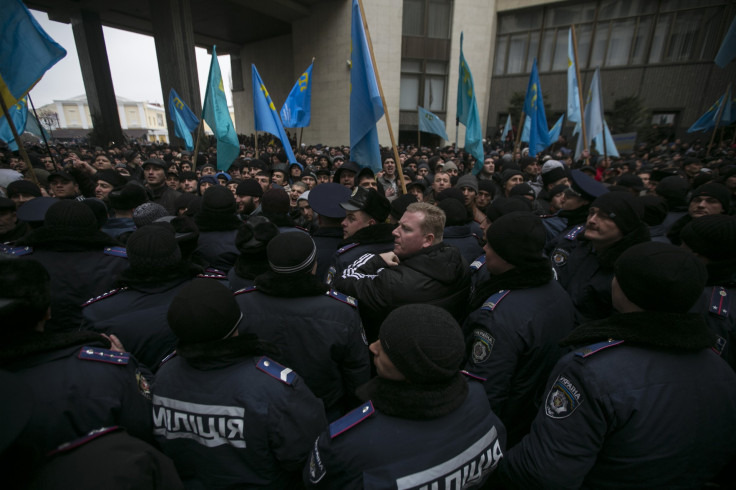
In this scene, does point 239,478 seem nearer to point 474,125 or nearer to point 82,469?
point 82,469

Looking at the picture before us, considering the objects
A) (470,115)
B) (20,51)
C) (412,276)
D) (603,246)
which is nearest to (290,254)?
(412,276)

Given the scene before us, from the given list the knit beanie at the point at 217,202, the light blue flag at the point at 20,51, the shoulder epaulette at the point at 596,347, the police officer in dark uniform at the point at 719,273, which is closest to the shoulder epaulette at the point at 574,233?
the police officer in dark uniform at the point at 719,273

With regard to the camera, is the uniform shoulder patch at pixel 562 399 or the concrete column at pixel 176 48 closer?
the uniform shoulder patch at pixel 562 399

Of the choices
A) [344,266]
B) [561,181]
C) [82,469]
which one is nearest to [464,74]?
[561,181]

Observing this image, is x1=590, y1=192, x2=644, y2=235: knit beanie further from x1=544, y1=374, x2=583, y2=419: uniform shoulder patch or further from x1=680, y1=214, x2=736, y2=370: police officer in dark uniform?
x1=544, y1=374, x2=583, y2=419: uniform shoulder patch

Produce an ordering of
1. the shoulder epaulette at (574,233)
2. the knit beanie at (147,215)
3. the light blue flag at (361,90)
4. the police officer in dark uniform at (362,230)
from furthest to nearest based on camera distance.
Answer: the light blue flag at (361,90) → the shoulder epaulette at (574,233) → the knit beanie at (147,215) → the police officer in dark uniform at (362,230)

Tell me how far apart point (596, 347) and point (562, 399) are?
25cm

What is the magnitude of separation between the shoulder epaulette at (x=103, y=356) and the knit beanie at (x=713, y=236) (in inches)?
130

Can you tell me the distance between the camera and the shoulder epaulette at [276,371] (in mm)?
1405

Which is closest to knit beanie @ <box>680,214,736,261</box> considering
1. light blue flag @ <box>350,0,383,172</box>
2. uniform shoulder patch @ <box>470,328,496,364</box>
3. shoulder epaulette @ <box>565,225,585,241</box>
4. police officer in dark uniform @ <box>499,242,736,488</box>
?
shoulder epaulette @ <box>565,225,585,241</box>

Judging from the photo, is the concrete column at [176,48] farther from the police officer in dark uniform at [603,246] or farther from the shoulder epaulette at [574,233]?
the police officer in dark uniform at [603,246]

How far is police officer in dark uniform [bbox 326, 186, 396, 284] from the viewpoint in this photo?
2.69 m

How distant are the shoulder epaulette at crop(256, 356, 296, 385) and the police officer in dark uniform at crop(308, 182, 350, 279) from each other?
1581 mm

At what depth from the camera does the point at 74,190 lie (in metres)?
4.48
